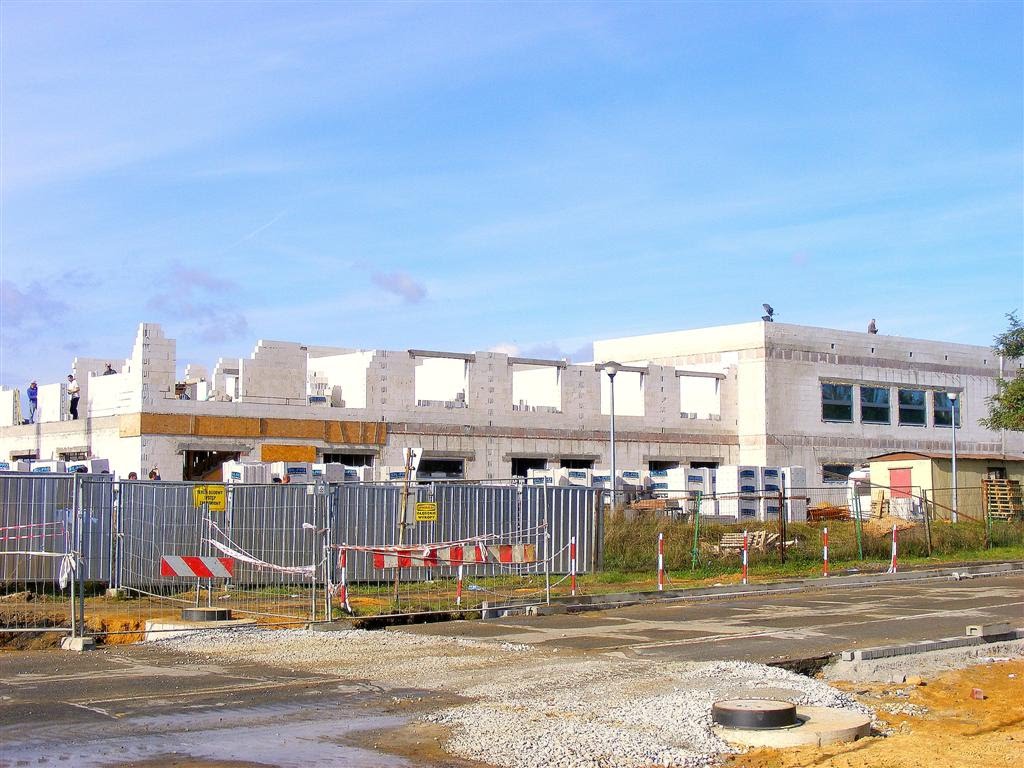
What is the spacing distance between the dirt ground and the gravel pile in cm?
48

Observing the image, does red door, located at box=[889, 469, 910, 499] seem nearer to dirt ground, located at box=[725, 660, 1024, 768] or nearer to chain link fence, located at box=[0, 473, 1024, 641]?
chain link fence, located at box=[0, 473, 1024, 641]

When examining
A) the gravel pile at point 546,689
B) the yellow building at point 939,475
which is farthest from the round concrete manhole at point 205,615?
the yellow building at point 939,475

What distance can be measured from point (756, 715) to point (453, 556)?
1013cm

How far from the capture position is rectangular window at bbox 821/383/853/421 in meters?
50.0

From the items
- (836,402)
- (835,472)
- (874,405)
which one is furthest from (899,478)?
(874,405)

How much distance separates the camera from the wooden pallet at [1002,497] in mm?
43969

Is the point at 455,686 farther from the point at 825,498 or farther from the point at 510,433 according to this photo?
the point at 825,498

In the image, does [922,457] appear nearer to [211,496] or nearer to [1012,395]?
[1012,395]

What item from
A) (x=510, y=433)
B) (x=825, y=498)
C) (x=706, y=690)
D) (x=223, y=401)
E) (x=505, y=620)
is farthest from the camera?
(x=825, y=498)

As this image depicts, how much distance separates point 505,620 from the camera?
61.4 ft

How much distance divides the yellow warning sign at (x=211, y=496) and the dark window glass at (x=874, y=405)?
3603 cm

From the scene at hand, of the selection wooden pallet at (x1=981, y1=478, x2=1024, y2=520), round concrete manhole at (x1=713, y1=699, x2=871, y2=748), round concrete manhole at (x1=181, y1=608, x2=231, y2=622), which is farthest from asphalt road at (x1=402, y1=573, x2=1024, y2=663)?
wooden pallet at (x1=981, y1=478, x2=1024, y2=520)

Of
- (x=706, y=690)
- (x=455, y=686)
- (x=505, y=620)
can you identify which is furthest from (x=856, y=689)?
(x=505, y=620)

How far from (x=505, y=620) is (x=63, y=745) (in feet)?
34.2
